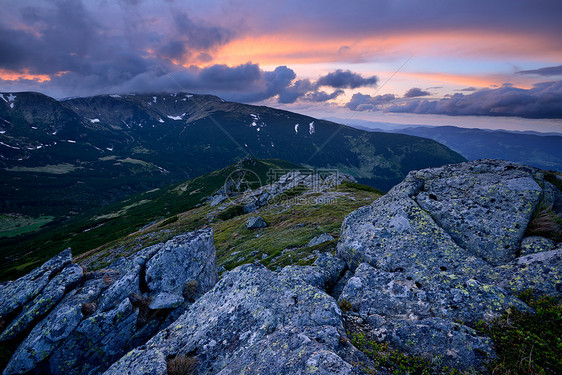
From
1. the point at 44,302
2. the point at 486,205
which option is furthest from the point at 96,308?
the point at 486,205

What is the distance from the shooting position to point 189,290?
17203 millimetres

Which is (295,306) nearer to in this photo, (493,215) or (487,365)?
(487,365)

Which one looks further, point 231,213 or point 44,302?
point 231,213

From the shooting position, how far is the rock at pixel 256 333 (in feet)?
24.4

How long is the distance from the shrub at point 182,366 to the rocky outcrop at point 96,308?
20.4 feet

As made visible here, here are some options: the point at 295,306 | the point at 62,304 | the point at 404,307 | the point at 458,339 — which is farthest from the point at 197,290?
the point at 458,339

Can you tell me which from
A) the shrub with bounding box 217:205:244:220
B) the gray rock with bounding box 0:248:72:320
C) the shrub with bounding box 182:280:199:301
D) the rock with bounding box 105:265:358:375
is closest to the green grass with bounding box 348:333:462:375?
the rock with bounding box 105:265:358:375

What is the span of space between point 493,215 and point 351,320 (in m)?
11.8

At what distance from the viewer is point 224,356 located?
9391 millimetres

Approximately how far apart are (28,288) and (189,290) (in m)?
10.3

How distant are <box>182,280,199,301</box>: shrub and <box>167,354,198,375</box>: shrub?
8.06 m

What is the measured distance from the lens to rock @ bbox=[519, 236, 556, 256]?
464 inches

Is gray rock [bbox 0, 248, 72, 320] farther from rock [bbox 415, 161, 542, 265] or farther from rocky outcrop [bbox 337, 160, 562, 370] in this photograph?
rock [bbox 415, 161, 542, 265]

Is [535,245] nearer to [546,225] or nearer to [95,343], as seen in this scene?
[546,225]
